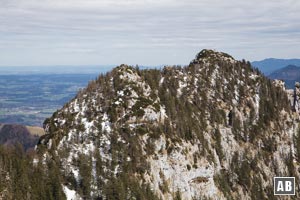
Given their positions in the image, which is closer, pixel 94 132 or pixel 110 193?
pixel 110 193

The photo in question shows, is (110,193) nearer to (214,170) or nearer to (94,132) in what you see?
(94,132)

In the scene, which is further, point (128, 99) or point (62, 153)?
point (128, 99)

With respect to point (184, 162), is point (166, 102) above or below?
above

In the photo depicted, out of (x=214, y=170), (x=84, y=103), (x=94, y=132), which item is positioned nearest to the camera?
(x=94, y=132)

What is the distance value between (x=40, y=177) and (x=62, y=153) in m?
14.7

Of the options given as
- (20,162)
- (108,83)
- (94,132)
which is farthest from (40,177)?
(108,83)

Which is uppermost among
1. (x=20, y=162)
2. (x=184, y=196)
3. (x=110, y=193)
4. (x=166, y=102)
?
(x=166, y=102)

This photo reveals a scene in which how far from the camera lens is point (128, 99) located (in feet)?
567

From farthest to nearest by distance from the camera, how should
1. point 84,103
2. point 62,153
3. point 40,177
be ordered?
point 84,103, point 62,153, point 40,177

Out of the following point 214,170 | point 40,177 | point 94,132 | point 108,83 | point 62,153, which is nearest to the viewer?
point 40,177

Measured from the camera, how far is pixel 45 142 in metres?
153

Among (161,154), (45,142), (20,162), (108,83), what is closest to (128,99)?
(108,83)

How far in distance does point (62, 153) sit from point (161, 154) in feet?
137

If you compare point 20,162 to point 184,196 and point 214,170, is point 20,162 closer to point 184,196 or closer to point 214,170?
point 184,196
